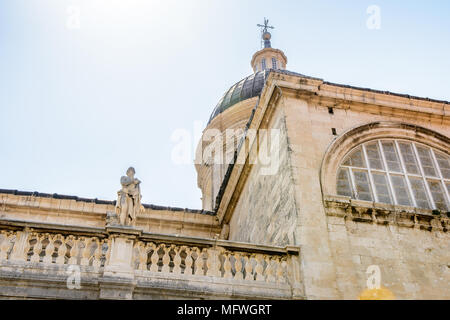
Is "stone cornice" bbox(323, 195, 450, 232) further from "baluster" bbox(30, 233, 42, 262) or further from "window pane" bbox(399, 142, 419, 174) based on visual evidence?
"baluster" bbox(30, 233, 42, 262)

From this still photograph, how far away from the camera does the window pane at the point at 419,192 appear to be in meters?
12.3

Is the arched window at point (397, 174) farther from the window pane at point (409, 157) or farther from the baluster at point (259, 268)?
the baluster at point (259, 268)

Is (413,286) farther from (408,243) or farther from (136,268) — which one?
(136,268)

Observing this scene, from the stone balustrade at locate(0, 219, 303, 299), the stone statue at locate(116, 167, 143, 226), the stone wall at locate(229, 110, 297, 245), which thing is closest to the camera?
the stone balustrade at locate(0, 219, 303, 299)

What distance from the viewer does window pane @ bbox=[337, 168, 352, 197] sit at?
12.0m

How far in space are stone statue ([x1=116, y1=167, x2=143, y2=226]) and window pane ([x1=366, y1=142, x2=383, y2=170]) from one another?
545cm

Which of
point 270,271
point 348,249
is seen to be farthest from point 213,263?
point 348,249

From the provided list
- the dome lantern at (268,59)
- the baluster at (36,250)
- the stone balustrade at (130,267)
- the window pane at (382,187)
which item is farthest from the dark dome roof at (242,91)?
the baluster at (36,250)

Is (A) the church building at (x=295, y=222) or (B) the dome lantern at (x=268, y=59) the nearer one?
(A) the church building at (x=295, y=222)

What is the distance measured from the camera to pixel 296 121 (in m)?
12.6

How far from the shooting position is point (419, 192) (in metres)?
12.5

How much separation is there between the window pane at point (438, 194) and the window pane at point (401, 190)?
0.70 metres

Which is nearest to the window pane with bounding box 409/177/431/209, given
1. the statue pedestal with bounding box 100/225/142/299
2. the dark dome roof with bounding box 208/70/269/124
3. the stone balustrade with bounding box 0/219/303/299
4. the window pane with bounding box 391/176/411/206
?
the window pane with bounding box 391/176/411/206
